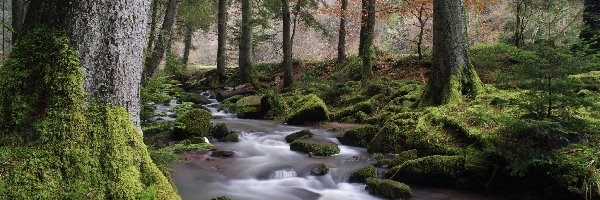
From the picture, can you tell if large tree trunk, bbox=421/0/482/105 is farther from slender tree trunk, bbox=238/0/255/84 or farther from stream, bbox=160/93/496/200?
slender tree trunk, bbox=238/0/255/84

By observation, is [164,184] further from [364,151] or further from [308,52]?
[308,52]

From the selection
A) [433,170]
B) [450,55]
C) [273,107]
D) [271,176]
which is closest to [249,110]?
[273,107]

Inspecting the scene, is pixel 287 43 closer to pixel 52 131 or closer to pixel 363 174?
pixel 363 174

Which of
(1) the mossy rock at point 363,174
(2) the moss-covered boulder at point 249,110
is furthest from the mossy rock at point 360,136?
(2) the moss-covered boulder at point 249,110

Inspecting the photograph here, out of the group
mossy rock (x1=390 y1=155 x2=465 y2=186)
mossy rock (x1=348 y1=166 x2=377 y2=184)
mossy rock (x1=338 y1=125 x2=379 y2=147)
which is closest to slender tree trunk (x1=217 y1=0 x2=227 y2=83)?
mossy rock (x1=338 y1=125 x2=379 y2=147)

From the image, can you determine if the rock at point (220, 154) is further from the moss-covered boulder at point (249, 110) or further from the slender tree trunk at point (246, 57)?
the slender tree trunk at point (246, 57)

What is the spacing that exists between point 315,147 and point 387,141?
1466mm

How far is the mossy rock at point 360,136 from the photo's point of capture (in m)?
9.29

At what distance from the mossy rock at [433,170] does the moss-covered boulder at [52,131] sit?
4.75 metres

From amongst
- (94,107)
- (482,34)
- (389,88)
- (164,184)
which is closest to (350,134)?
(389,88)

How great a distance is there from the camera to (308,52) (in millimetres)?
47688

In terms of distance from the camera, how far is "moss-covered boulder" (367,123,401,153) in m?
8.39

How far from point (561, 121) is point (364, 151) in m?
3.95

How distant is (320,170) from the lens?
7398mm
